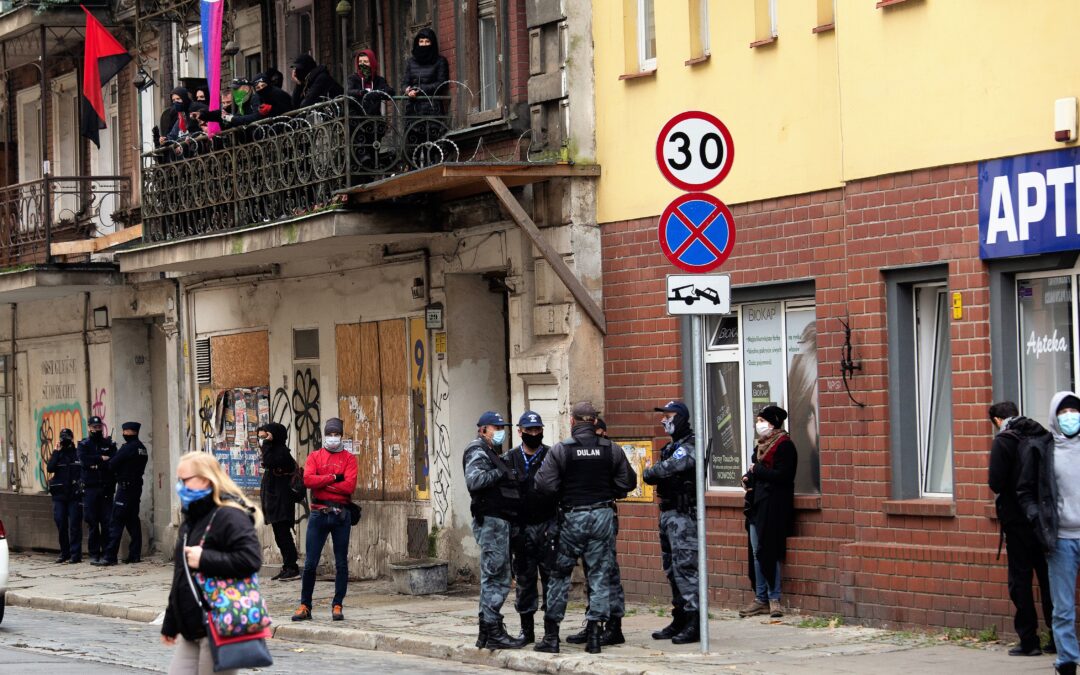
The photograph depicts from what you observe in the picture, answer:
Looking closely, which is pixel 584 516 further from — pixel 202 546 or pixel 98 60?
pixel 98 60

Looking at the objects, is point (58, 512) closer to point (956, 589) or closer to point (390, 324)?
point (390, 324)

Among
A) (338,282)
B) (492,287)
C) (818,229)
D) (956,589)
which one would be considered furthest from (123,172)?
(956,589)

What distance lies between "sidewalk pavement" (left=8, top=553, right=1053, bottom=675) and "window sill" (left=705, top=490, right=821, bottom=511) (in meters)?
0.91

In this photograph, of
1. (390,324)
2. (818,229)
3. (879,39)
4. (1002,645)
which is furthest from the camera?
(390,324)

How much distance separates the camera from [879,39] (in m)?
13.9

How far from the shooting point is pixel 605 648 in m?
13.6

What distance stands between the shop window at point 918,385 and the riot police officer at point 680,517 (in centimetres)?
165

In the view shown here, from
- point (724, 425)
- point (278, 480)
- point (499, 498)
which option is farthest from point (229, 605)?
point (278, 480)

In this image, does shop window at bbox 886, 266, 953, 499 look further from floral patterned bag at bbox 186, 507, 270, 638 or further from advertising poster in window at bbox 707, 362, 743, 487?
floral patterned bag at bbox 186, 507, 270, 638

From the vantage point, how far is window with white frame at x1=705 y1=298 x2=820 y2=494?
1526 centimetres

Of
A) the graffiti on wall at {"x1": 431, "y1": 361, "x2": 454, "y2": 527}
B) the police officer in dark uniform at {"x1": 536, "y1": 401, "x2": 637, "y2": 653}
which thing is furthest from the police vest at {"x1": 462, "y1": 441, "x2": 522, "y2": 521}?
the graffiti on wall at {"x1": 431, "y1": 361, "x2": 454, "y2": 527}

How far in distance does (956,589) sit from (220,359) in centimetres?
1303

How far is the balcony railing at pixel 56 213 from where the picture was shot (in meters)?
26.4

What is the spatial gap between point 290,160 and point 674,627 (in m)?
7.75
